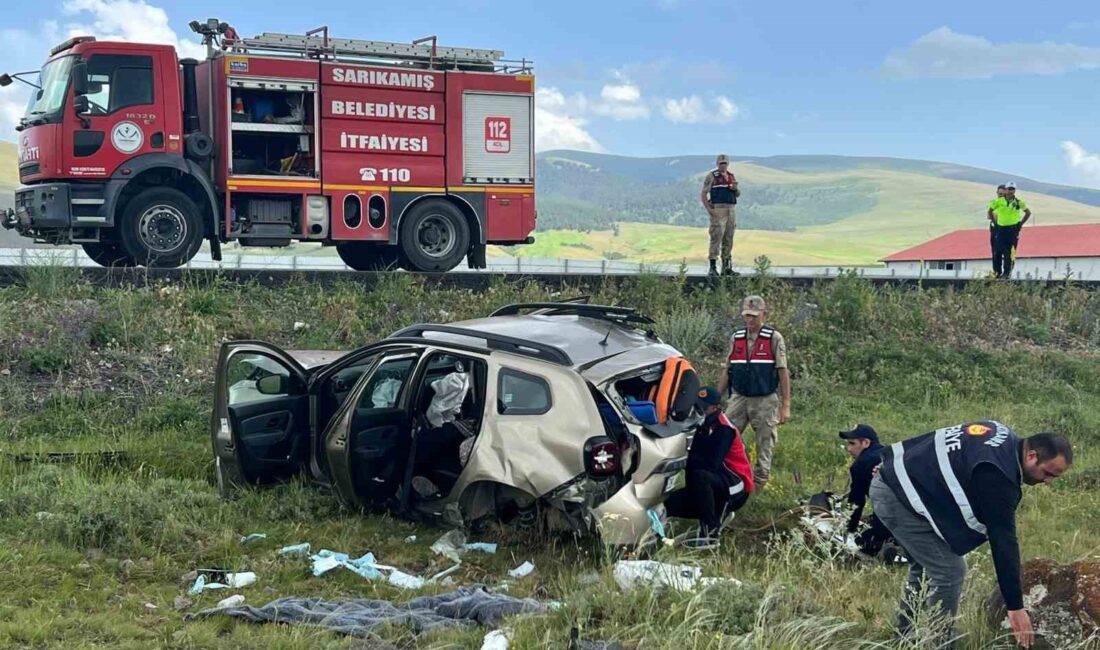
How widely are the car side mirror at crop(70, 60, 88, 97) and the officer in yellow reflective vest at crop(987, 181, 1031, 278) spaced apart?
13.3 m

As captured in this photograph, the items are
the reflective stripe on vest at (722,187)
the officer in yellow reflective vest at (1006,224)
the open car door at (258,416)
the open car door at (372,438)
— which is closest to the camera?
the open car door at (372,438)

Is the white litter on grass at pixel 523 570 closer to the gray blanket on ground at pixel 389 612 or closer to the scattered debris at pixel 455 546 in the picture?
the scattered debris at pixel 455 546

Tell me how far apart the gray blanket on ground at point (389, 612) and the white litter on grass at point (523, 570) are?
629mm

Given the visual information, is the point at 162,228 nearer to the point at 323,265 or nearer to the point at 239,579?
the point at 323,265

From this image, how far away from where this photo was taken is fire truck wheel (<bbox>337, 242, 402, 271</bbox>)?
13820 mm

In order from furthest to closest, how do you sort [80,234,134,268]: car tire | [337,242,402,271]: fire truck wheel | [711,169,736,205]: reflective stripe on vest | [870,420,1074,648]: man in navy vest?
[337,242,402,271]: fire truck wheel < [711,169,736,205]: reflective stripe on vest < [80,234,134,268]: car tire < [870,420,1074,648]: man in navy vest

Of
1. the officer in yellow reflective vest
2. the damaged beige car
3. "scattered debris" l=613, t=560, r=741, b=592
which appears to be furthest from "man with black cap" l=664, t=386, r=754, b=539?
the officer in yellow reflective vest

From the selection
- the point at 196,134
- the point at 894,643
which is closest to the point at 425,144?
the point at 196,134

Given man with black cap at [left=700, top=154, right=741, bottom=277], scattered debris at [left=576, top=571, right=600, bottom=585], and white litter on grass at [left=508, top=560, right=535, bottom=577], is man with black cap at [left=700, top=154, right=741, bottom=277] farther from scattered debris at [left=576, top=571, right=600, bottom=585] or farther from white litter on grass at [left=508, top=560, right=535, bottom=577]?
scattered debris at [left=576, top=571, right=600, bottom=585]

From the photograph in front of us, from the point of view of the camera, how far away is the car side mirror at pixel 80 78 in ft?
37.0

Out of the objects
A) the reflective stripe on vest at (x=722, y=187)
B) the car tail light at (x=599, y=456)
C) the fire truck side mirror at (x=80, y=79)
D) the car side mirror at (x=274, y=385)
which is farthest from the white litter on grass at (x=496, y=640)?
the reflective stripe on vest at (x=722, y=187)

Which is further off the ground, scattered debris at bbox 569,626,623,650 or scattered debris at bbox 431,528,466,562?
scattered debris at bbox 569,626,623,650

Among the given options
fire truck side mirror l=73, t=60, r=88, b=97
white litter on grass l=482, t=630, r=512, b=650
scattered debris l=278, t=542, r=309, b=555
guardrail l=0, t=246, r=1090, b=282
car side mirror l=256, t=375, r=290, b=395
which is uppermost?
fire truck side mirror l=73, t=60, r=88, b=97

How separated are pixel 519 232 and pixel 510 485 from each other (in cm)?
847
